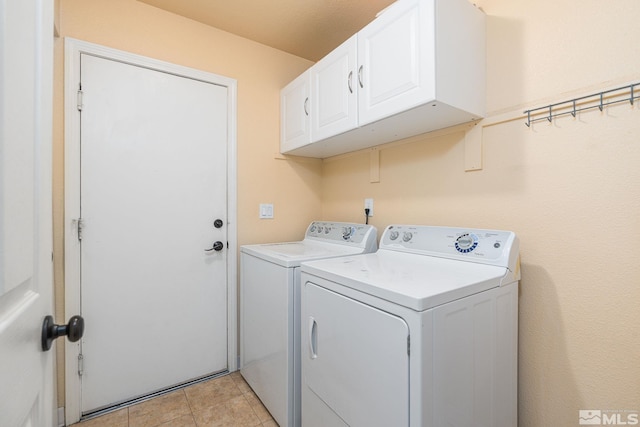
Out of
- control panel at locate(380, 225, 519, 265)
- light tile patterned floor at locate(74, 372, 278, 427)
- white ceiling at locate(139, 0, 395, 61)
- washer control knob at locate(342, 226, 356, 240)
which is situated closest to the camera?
control panel at locate(380, 225, 519, 265)

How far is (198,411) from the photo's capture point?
5.67ft

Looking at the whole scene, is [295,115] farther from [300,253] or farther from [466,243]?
[466,243]

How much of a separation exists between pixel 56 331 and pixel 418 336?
91cm

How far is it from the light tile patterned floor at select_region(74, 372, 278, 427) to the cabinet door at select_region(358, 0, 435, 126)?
1853 mm

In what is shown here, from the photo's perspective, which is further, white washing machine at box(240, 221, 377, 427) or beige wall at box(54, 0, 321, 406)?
beige wall at box(54, 0, 321, 406)

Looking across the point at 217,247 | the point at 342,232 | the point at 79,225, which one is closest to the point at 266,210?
the point at 217,247

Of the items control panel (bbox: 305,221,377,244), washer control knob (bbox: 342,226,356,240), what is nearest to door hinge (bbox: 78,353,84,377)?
control panel (bbox: 305,221,377,244)

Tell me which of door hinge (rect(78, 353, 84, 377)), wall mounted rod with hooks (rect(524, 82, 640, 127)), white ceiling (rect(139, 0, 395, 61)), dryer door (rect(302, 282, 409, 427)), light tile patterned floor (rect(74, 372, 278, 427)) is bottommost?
light tile patterned floor (rect(74, 372, 278, 427))

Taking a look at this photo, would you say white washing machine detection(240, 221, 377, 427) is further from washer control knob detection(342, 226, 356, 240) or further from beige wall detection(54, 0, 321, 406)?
beige wall detection(54, 0, 321, 406)

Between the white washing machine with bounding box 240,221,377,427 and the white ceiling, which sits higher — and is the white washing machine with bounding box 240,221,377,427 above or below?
below

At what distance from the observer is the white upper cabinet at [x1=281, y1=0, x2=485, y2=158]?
1.25 m

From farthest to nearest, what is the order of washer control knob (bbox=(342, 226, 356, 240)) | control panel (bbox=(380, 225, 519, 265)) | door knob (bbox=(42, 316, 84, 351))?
1. washer control knob (bbox=(342, 226, 356, 240))
2. control panel (bbox=(380, 225, 519, 265))
3. door knob (bbox=(42, 316, 84, 351))

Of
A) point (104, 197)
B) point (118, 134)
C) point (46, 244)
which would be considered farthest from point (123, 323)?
point (46, 244)

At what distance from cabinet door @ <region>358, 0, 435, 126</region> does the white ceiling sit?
19.6 inches
